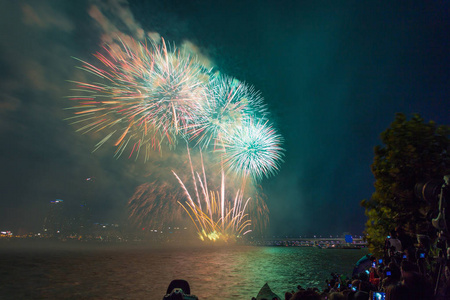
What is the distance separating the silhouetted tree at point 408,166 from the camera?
1272 centimetres

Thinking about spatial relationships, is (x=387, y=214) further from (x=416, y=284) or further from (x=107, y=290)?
(x=107, y=290)

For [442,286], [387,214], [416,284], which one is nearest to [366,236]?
[387,214]

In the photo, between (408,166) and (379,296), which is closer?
(379,296)

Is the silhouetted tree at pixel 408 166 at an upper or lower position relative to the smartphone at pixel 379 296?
upper

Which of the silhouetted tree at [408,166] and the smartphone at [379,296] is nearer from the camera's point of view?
the smartphone at [379,296]

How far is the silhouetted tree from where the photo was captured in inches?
501

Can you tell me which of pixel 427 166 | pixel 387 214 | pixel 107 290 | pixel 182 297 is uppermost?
pixel 427 166

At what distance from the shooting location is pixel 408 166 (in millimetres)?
13375

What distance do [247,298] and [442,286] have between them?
25832 mm

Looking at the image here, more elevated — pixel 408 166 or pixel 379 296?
pixel 408 166

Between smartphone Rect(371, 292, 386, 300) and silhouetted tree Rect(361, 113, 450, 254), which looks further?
silhouetted tree Rect(361, 113, 450, 254)

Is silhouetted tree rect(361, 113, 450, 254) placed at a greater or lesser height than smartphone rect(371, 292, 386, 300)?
greater

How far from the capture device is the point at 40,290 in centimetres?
3931

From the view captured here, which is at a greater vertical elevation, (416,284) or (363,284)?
(416,284)
